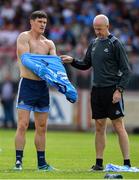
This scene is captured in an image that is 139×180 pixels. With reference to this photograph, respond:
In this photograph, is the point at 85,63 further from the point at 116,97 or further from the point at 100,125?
the point at 100,125

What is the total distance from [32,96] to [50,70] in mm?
537

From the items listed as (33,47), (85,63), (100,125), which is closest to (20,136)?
(100,125)

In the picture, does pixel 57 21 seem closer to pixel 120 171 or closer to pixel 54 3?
pixel 54 3

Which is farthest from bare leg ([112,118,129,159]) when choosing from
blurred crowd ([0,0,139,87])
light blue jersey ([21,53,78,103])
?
blurred crowd ([0,0,139,87])

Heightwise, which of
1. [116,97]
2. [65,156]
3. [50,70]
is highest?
[50,70]

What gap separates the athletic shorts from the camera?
13680 mm

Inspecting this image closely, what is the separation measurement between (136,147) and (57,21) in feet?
36.9

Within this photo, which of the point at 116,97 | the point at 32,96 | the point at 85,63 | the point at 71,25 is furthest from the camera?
the point at 71,25

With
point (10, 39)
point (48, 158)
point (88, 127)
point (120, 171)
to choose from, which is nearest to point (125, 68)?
point (120, 171)

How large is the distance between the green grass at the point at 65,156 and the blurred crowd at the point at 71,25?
10.7 ft

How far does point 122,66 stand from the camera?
13.6 m

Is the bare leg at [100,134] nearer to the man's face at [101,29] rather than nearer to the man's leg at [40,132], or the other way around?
the man's leg at [40,132]

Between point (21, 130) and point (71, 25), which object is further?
point (71, 25)

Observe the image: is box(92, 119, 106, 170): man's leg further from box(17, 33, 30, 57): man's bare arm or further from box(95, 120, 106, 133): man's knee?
box(17, 33, 30, 57): man's bare arm
